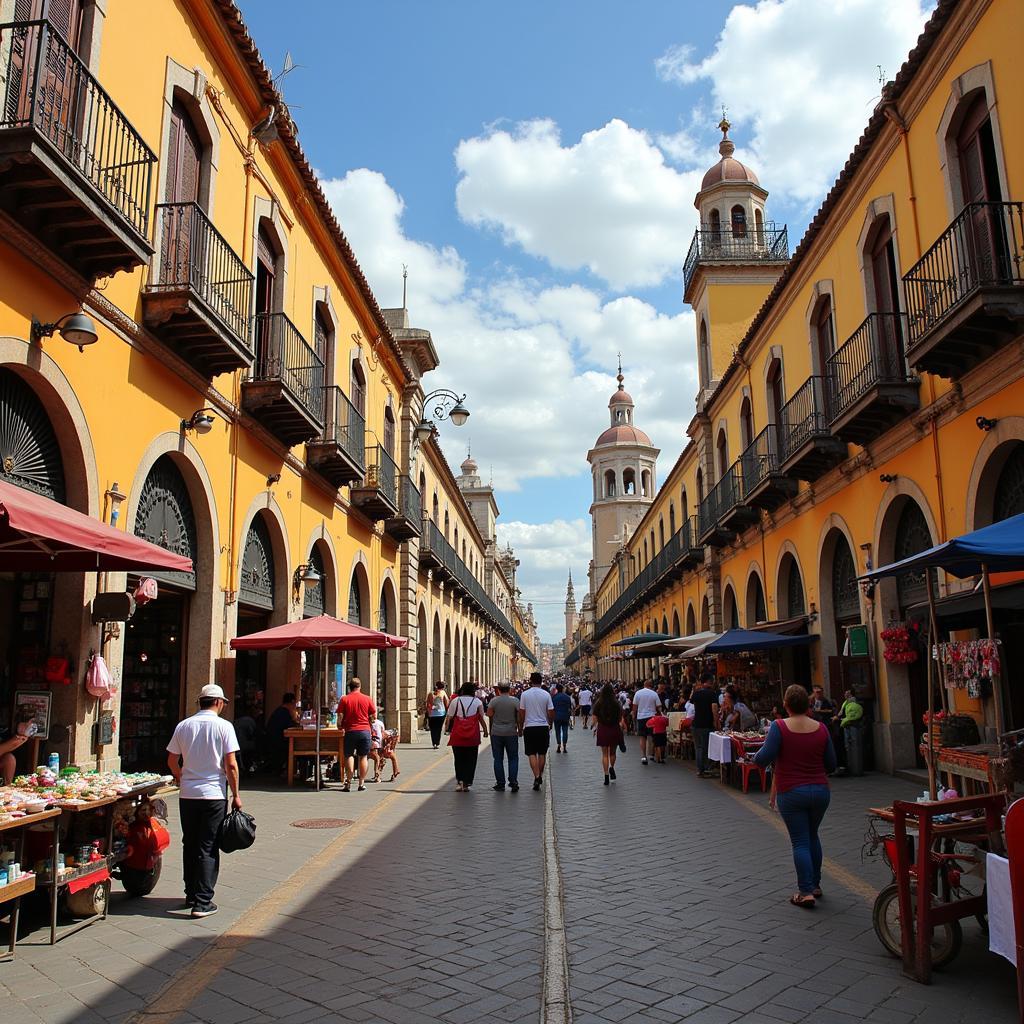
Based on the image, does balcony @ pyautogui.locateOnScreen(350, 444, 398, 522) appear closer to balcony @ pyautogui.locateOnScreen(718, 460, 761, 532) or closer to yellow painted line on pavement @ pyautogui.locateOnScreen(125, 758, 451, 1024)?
balcony @ pyautogui.locateOnScreen(718, 460, 761, 532)

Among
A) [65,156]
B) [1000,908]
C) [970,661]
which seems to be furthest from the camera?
[970,661]

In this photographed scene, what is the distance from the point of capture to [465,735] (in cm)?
1309

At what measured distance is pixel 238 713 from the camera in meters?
14.7

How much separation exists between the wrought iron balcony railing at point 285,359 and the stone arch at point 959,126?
9335mm

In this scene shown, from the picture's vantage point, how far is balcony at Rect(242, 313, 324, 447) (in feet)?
42.5

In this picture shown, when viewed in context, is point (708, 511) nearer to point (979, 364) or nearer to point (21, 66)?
point (979, 364)

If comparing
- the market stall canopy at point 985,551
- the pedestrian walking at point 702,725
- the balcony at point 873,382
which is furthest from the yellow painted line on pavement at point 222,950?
the balcony at point 873,382

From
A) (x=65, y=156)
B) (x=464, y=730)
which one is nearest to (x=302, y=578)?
(x=464, y=730)

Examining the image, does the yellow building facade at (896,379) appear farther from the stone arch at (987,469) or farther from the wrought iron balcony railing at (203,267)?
the wrought iron balcony railing at (203,267)

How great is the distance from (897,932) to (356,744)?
9056mm

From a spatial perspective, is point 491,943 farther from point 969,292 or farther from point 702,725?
point 702,725

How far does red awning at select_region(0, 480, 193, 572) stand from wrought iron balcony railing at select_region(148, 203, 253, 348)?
12.3 ft

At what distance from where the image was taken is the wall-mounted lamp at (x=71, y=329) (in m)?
7.43

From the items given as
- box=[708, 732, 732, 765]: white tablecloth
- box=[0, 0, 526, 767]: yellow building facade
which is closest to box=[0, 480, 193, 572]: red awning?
box=[0, 0, 526, 767]: yellow building facade
